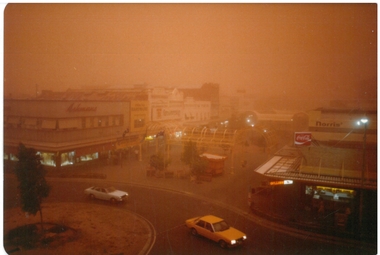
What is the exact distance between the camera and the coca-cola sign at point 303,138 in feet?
14.3

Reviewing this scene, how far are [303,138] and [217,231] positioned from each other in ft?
6.62

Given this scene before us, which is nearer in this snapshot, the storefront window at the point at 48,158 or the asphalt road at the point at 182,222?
the asphalt road at the point at 182,222

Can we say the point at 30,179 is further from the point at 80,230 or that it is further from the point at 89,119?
the point at 89,119

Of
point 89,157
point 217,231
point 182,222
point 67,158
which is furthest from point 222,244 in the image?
point 67,158

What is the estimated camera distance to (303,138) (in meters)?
4.38

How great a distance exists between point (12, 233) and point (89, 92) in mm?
2319

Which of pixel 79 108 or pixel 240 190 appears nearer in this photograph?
pixel 79 108

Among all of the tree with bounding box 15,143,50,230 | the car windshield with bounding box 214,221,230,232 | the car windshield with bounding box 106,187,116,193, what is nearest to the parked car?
the car windshield with bounding box 106,187,116,193

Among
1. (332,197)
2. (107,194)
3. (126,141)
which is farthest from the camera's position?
(126,141)

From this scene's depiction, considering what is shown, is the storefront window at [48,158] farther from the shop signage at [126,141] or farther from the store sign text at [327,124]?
the store sign text at [327,124]

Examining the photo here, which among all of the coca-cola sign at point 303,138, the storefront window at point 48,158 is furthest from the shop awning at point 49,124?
the coca-cola sign at point 303,138

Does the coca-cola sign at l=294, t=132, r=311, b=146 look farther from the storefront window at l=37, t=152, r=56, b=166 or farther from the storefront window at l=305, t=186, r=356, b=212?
the storefront window at l=37, t=152, r=56, b=166

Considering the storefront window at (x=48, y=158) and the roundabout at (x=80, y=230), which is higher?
the storefront window at (x=48, y=158)

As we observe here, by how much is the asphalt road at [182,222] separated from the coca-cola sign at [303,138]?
4.55 ft
